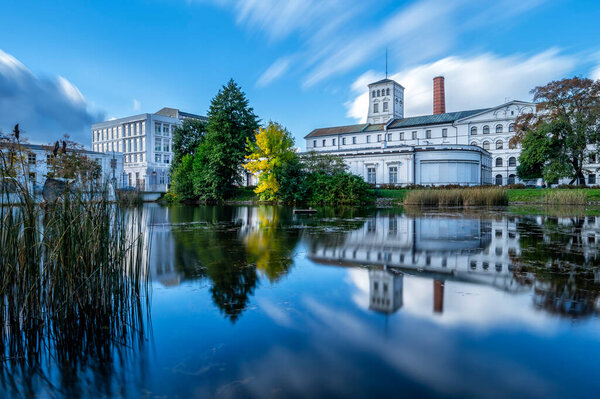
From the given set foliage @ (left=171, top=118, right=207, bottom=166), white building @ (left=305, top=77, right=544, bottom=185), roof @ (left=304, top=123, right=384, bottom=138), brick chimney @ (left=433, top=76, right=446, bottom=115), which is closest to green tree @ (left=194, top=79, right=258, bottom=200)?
foliage @ (left=171, top=118, right=207, bottom=166)

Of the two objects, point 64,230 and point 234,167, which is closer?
point 64,230

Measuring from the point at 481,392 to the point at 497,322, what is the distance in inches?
44.0

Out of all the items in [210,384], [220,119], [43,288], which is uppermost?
[220,119]

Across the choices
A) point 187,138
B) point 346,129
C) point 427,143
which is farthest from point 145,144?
point 427,143

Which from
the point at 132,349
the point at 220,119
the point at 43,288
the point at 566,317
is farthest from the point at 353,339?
the point at 220,119

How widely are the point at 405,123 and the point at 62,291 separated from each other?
56.8 m

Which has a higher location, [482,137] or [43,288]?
[482,137]

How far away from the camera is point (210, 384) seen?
2018 mm

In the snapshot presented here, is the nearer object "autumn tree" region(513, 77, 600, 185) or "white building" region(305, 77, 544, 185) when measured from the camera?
"autumn tree" region(513, 77, 600, 185)

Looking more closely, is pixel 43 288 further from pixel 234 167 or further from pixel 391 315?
pixel 234 167

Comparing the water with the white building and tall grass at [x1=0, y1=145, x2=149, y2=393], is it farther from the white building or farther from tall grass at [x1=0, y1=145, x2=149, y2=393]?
the white building

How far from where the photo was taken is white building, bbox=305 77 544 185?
107 ft

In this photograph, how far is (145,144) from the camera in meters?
57.8

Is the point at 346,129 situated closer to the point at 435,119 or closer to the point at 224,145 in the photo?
the point at 435,119
